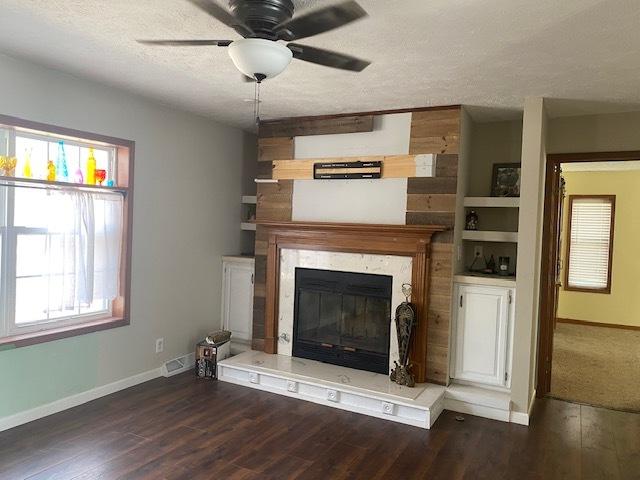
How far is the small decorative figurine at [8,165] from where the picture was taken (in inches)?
124

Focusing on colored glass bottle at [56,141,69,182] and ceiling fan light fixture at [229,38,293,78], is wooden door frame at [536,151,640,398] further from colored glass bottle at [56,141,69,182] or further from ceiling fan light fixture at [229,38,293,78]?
colored glass bottle at [56,141,69,182]

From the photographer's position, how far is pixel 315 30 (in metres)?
2.37

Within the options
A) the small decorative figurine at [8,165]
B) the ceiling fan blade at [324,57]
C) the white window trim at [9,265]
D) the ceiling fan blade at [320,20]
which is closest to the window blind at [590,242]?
the ceiling fan blade at [324,57]

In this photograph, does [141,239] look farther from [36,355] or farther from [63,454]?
[63,454]

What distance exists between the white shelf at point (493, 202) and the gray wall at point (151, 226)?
8.09 feet

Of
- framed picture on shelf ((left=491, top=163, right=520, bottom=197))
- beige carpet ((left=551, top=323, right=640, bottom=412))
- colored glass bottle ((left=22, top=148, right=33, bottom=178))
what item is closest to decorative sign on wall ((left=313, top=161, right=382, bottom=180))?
framed picture on shelf ((left=491, top=163, right=520, bottom=197))

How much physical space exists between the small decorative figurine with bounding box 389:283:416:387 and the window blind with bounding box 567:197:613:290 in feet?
15.5

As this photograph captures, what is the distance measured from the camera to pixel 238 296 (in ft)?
16.6

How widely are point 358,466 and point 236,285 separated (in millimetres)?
2583

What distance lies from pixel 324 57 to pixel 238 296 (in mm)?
3263

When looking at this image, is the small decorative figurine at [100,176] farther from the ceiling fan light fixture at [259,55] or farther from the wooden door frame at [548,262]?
the wooden door frame at [548,262]

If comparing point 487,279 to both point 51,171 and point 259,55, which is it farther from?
point 51,171

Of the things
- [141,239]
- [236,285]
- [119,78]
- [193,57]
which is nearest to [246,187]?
[236,285]

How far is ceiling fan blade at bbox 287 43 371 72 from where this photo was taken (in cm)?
218
